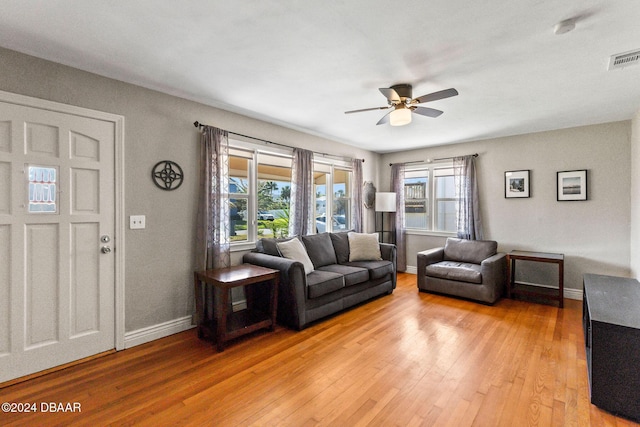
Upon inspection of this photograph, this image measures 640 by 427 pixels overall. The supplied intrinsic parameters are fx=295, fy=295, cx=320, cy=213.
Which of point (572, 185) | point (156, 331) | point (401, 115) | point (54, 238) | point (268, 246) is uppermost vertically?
point (401, 115)

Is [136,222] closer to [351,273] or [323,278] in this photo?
[323,278]

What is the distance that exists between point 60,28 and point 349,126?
3096 mm

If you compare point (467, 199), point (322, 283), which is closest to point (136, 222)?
point (322, 283)

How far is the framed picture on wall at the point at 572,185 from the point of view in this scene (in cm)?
406

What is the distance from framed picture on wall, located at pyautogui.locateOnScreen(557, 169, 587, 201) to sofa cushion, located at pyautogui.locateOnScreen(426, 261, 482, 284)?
5.14 ft

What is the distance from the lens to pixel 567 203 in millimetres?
4203

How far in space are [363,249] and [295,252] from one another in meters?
1.32

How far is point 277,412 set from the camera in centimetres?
186

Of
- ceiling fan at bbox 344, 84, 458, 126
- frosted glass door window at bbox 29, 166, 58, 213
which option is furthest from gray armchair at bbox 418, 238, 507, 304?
frosted glass door window at bbox 29, 166, 58, 213

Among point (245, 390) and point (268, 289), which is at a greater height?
point (268, 289)

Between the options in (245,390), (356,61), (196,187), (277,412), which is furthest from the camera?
(196,187)

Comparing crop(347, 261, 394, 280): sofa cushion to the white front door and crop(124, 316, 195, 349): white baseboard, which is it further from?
the white front door

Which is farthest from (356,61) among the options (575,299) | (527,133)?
(575,299)

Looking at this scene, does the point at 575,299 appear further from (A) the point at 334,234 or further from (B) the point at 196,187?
(B) the point at 196,187
